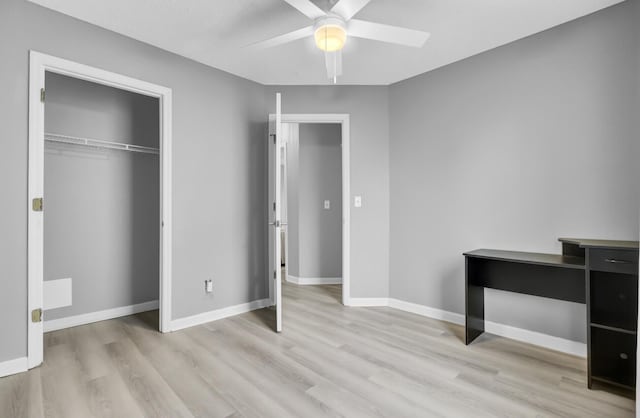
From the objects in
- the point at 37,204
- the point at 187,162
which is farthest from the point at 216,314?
the point at 37,204

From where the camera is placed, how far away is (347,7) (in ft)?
5.98

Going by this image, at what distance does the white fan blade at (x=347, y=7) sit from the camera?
69.1 inches

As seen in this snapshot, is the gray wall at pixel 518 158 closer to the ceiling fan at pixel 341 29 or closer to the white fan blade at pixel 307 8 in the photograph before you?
the ceiling fan at pixel 341 29

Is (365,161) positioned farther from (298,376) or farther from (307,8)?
(298,376)

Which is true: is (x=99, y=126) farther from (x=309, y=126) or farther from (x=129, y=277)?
(x=309, y=126)

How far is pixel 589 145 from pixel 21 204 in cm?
398

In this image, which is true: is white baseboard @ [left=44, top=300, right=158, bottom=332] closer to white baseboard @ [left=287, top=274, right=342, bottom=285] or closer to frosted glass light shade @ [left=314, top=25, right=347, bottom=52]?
white baseboard @ [left=287, top=274, right=342, bottom=285]

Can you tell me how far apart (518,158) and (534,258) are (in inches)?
33.4

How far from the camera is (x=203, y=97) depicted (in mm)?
3205

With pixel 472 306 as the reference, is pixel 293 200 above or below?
above

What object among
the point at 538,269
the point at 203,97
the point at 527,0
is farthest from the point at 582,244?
the point at 203,97

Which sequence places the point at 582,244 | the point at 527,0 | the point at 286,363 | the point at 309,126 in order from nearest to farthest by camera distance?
1. the point at 582,244
2. the point at 527,0
3. the point at 286,363
4. the point at 309,126

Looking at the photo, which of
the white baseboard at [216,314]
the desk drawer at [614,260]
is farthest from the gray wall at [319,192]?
the desk drawer at [614,260]

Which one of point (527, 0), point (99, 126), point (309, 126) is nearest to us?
point (527, 0)
